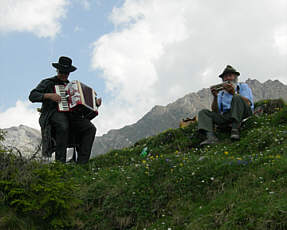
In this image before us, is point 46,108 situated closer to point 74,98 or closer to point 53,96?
point 53,96

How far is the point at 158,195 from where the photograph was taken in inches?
232

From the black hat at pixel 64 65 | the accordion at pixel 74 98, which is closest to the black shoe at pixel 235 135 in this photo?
the accordion at pixel 74 98

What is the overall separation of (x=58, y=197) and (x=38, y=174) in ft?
1.71

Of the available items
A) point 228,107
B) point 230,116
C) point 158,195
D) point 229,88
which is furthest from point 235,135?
point 158,195

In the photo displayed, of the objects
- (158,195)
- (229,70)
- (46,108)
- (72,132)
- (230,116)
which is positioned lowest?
(158,195)

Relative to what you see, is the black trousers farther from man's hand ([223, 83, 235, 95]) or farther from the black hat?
man's hand ([223, 83, 235, 95])

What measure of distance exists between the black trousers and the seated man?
2.79m

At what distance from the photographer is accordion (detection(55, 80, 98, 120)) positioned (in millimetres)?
8875

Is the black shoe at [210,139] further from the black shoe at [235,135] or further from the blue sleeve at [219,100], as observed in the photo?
the blue sleeve at [219,100]

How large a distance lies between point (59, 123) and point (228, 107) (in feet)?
13.6

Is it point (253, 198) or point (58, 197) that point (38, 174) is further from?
point (253, 198)

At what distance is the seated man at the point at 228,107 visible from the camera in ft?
28.1

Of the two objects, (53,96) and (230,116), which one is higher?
(53,96)

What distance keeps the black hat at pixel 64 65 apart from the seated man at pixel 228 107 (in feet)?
11.5
